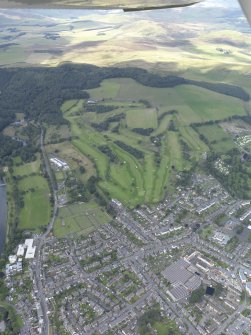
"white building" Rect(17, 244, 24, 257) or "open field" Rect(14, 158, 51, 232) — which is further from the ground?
"white building" Rect(17, 244, 24, 257)

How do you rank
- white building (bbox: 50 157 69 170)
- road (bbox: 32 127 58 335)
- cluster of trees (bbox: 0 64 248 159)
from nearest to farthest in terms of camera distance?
road (bbox: 32 127 58 335) → white building (bbox: 50 157 69 170) → cluster of trees (bbox: 0 64 248 159)

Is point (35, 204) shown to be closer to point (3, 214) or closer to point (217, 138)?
point (3, 214)

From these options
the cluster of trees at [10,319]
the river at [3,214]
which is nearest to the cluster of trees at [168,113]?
the river at [3,214]

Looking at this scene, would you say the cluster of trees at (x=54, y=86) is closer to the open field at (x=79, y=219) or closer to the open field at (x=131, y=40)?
the open field at (x=131, y=40)

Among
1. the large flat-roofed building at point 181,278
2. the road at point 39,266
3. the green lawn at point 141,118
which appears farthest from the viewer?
the green lawn at point 141,118

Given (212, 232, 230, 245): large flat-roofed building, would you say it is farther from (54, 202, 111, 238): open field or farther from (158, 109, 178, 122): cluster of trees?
(158, 109, 178, 122): cluster of trees

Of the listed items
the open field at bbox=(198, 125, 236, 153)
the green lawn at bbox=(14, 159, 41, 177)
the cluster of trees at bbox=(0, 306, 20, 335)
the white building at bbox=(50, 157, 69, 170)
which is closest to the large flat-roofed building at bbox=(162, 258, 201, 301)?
the cluster of trees at bbox=(0, 306, 20, 335)

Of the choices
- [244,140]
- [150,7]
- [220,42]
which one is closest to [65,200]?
[244,140]

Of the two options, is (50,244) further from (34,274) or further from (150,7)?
(150,7)
